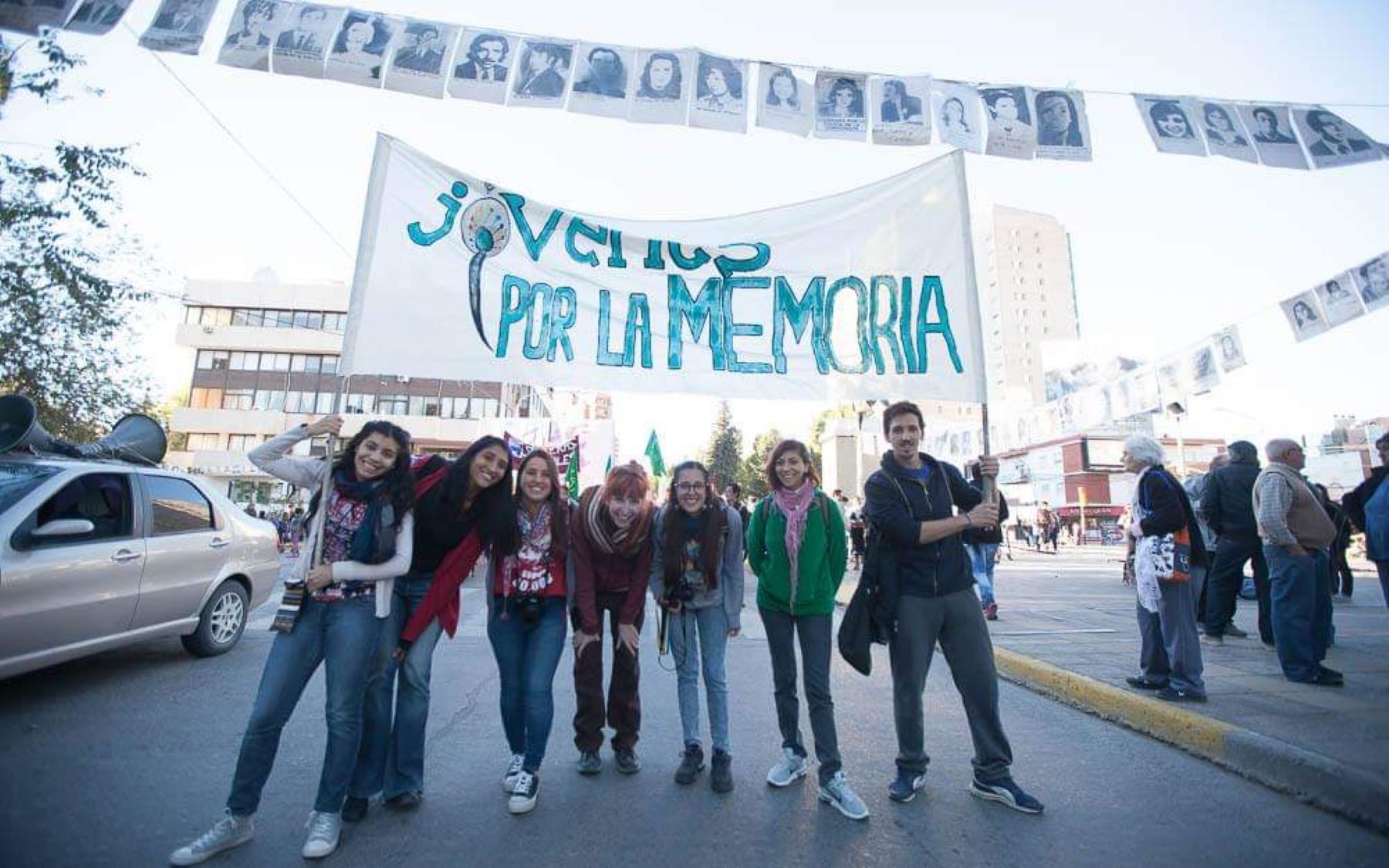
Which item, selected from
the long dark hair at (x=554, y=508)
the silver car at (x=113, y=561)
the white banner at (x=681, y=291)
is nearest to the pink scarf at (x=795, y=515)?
the white banner at (x=681, y=291)

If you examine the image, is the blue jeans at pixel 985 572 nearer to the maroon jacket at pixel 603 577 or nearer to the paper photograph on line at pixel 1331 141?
the paper photograph on line at pixel 1331 141

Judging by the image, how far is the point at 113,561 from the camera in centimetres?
494

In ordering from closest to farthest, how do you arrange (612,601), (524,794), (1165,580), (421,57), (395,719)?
(524,794) → (395,719) → (612,601) → (1165,580) → (421,57)

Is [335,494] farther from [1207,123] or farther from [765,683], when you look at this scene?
[1207,123]

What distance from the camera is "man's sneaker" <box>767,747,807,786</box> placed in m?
3.40

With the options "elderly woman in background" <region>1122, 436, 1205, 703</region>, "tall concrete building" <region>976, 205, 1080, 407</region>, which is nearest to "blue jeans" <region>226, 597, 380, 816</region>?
"elderly woman in background" <region>1122, 436, 1205, 703</region>

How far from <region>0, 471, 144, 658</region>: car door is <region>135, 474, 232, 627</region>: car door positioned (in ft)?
0.50

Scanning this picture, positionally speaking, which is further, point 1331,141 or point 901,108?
point 1331,141

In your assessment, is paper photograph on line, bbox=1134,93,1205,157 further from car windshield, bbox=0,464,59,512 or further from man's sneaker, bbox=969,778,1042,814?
car windshield, bbox=0,464,59,512

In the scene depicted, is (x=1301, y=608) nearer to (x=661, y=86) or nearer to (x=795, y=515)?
(x=795, y=515)

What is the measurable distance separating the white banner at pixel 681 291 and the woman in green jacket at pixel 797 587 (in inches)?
28.9

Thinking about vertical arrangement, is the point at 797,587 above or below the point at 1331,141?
below

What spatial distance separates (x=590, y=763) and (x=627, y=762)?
0.67 ft

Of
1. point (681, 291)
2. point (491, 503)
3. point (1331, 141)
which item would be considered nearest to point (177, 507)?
point (491, 503)
